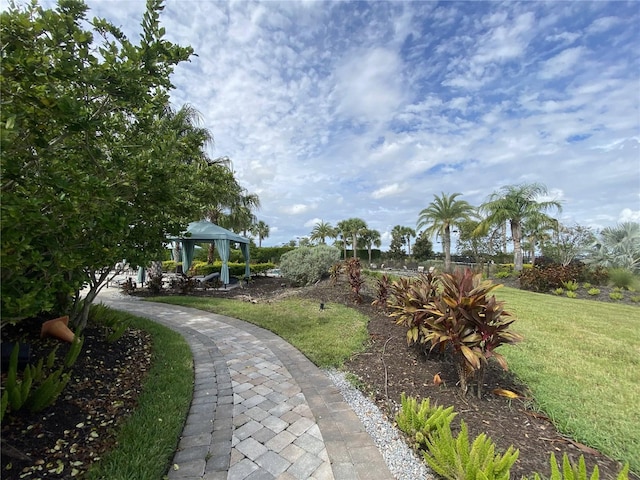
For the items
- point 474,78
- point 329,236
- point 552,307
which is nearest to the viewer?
point 474,78

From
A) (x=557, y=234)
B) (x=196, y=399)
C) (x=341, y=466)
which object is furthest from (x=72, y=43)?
(x=557, y=234)

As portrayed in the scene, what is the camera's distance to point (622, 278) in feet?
38.2

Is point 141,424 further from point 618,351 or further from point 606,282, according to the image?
point 606,282

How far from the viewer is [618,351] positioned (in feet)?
14.1

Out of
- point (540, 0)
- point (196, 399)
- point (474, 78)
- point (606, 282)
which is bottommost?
point (196, 399)

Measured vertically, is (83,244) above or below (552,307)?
above

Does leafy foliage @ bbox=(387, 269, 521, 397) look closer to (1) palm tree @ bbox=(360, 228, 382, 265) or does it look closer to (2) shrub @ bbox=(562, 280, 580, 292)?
(2) shrub @ bbox=(562, 280, 580, 292)

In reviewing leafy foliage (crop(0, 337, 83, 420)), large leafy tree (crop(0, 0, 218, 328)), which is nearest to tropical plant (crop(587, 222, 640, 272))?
large leafy tree (crop(0, 0, 218, 328))

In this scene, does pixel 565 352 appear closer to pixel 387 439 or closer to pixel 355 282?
pixel 387 439

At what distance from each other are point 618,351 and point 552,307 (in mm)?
4093

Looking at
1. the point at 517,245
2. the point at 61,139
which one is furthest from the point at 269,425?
the point at 517,245

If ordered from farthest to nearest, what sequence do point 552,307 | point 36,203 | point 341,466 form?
point 552,307 < point 341,466 < point 36,203

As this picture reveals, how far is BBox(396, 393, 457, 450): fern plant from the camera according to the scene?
80.4 inches

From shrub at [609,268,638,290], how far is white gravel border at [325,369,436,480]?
567 inches
